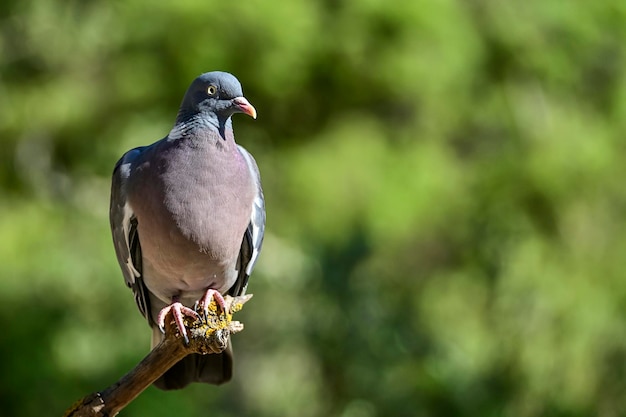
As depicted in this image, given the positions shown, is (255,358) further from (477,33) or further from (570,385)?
(477,33)

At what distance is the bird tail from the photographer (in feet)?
11.1

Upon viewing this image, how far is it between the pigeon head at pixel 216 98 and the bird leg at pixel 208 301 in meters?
0.56

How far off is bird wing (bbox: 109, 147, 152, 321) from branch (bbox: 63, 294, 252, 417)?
471 millimetres

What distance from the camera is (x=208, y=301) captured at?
302 centimetres

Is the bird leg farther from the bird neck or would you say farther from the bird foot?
the bird neck

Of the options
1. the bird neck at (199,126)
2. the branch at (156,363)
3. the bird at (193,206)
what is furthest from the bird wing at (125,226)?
the branch at (156,363)

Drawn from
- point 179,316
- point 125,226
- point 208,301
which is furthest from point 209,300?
point 125,226

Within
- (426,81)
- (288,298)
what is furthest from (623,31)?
(288,298)

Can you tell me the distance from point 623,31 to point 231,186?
527cm

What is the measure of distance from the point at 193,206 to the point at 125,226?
0.38 m

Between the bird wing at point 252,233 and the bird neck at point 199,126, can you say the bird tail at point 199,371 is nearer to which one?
the bird wing at point 252,233

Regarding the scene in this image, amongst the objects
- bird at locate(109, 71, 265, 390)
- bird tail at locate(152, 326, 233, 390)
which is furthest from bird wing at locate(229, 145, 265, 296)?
bird tail at locate(152, 326, 233, 390)

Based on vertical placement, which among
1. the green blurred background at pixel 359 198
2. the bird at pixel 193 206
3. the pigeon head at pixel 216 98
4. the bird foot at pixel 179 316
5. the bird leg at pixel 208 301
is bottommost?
the bird foot at pixel 179 316

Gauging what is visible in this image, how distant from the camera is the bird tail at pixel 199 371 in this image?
3377 millimetres
